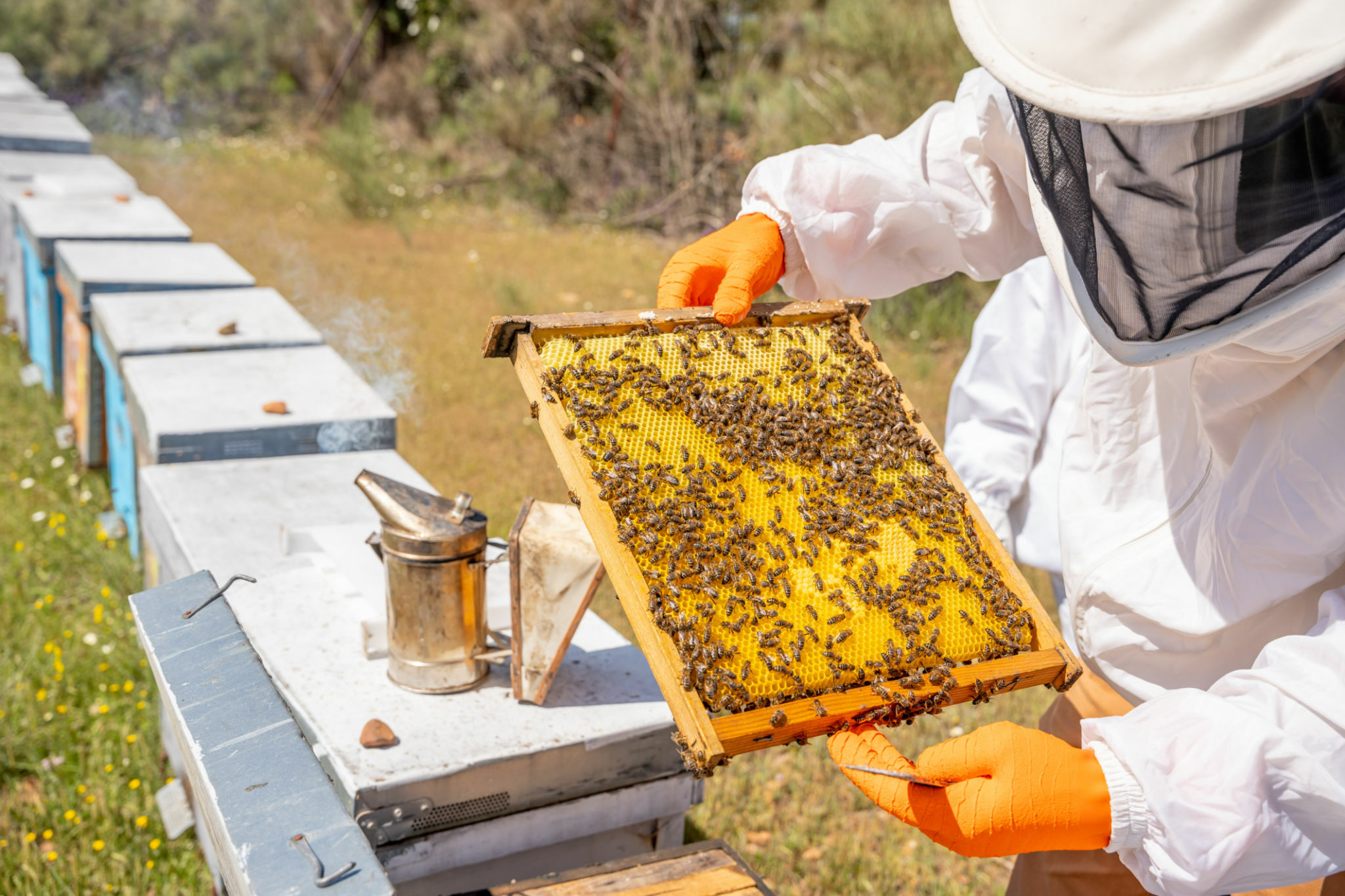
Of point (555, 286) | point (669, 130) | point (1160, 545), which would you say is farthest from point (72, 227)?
point (669, 130)

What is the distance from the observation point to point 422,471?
19.1 ft

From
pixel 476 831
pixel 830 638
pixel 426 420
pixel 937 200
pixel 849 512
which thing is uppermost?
pixel 937 200

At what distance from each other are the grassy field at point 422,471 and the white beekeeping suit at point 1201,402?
183cm

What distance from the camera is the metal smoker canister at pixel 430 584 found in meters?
2.52

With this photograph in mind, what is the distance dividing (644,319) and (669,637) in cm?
76

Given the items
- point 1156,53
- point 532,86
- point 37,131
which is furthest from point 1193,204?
point 532,86

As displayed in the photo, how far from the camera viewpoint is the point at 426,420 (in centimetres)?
657

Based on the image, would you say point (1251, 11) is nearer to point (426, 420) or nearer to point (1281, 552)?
point (1281, 552)

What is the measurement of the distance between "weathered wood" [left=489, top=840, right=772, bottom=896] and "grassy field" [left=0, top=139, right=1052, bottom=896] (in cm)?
97

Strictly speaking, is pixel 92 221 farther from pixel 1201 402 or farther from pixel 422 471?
pixel 1201 402

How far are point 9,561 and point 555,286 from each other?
581cm

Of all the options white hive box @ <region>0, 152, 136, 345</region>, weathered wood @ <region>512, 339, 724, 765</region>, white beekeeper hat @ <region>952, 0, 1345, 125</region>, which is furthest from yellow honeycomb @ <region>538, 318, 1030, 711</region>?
white hive box @ <region>0, 152, 136, 345</region>

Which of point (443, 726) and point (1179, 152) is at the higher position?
point (1179, 152)

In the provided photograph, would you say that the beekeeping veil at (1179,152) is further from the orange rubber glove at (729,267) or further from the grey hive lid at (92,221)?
the grey hive lid at (92,221)
